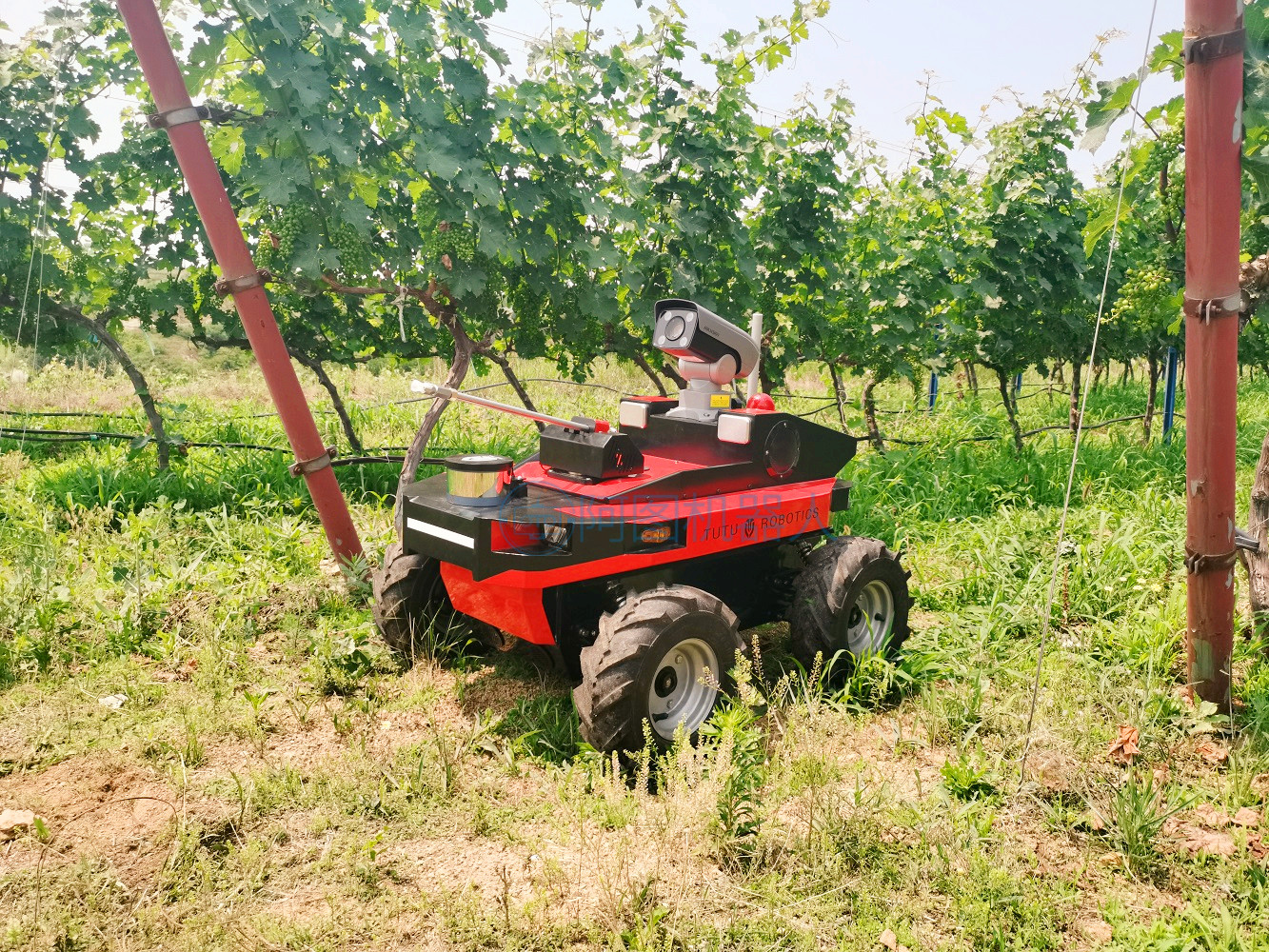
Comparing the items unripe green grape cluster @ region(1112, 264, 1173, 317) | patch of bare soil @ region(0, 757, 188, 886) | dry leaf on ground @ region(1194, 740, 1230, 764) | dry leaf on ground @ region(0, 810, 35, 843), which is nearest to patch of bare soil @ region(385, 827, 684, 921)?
patch of bare soil @ region(0, 757, 188, 886)

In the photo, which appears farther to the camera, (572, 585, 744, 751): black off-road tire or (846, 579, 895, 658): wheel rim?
(846, 579, 895, 658): wheel rim

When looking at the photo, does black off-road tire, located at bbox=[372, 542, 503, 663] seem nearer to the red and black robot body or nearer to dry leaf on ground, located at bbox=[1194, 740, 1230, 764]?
the red and black robot body

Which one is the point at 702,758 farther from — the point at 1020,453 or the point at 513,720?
the point at 1020,453

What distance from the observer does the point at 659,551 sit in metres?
3.02

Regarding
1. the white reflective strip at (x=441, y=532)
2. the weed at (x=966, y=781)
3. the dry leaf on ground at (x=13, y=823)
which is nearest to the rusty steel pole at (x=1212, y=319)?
the weed at (x=966, y=781)

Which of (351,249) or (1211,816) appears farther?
(351,249)

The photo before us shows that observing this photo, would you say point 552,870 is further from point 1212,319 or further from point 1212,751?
point 1212,319

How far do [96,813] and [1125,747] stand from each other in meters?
3.31

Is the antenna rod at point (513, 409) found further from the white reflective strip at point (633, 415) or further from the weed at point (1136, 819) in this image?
the weed at point (1136, 819)

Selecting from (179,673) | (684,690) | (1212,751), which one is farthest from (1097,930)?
(179,673)

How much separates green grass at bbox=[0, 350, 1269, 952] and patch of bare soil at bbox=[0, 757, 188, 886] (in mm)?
10

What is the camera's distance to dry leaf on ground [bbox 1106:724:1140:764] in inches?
117

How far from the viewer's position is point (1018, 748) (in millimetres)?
3020

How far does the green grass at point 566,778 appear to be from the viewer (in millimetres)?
2225
